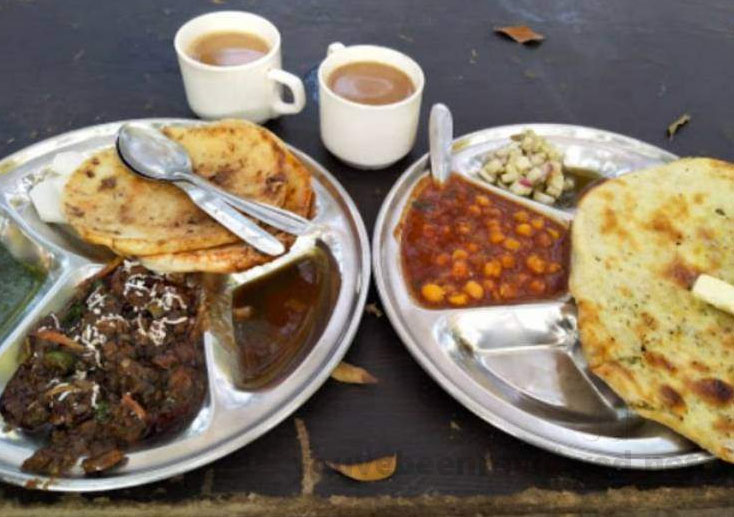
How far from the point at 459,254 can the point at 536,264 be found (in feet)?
0.99

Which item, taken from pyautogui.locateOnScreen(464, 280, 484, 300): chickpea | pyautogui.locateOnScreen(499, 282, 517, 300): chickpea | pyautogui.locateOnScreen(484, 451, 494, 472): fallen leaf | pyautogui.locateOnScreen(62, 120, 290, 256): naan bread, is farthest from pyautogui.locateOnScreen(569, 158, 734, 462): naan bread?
pyautogui.locateOnScreen(62, 120, 290, 256): naan bread

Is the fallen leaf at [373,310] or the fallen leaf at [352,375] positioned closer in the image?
the fallen leaf at [352,375]

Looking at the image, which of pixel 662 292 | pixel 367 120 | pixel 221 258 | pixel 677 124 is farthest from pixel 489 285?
pixel 677 124

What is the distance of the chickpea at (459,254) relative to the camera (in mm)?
2453

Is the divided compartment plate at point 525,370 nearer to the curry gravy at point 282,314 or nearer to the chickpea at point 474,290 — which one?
the chickpea at point 474,290

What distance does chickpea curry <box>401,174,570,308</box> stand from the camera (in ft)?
7.82

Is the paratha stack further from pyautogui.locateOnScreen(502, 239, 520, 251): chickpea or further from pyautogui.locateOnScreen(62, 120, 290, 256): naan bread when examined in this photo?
pyautogui.locateOnScreen(502, 239, 520, 251): chickpea

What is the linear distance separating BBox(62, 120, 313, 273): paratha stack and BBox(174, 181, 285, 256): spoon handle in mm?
49

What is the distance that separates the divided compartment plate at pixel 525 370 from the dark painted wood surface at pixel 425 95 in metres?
0.13

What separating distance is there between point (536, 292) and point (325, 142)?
1.15 m

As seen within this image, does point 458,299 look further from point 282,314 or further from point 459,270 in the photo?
point 282,314

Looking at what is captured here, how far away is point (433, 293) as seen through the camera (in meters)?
2.33

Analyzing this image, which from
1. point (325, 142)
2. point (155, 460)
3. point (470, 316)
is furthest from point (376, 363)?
point (325, 142)

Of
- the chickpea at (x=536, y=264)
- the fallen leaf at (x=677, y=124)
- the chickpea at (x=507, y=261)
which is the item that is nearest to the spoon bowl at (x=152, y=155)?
the chickpea at (x=507, y=261)
